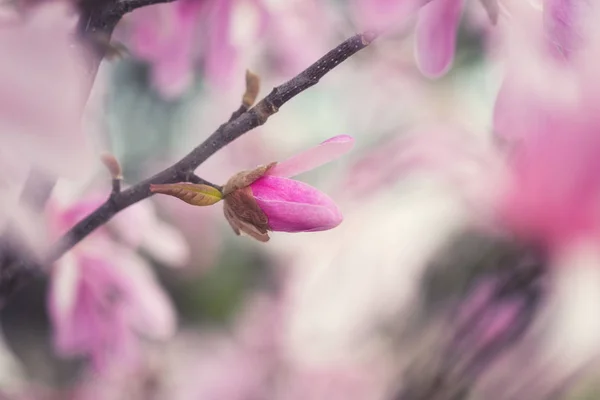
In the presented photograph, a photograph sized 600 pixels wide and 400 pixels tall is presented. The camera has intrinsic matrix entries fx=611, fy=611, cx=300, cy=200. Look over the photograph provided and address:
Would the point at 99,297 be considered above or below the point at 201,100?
below

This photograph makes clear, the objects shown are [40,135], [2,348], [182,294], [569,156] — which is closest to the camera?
[40,135]

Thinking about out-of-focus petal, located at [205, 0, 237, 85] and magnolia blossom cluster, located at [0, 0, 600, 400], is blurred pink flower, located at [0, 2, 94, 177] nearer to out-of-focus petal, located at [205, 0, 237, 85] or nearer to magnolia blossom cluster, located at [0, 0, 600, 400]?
magnolia blossom cluster, located at [0, 0, 600, 400]

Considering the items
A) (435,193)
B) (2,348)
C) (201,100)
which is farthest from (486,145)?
(2,348)

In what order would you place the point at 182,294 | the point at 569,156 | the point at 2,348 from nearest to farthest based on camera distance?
the point at 569,156 < the point at 2,348 < the point at 182,294

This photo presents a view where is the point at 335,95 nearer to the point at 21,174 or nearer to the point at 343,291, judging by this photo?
the point at 343,291

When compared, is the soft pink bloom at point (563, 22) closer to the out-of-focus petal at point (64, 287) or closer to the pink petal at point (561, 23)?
the pink petal at point (561, 23)

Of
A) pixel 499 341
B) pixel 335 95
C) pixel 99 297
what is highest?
pixel 335 95

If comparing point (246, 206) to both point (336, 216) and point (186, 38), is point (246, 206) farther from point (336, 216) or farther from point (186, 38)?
point (186, 38)

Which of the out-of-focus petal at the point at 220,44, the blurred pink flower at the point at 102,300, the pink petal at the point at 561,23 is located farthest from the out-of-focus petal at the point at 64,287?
the pink petal at the point at 561,23
